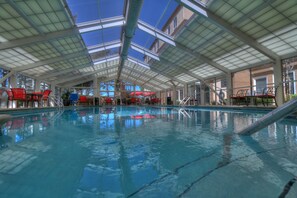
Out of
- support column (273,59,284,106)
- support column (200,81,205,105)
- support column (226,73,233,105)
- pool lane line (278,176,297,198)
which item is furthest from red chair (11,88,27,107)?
support column (200,81,205,105)

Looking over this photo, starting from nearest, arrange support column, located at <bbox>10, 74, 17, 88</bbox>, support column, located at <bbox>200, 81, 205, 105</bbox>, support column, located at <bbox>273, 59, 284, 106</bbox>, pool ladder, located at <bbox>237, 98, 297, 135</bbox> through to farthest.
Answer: pool ladder, located at <bbox>237, 98, 297, 135</bbox> < support column, located at <bbox>273, 59, 284, 106</bbox> < support column, located at <bbox>10, 74, 17, 88</bbox> < support column, located at <bbox>200, 81, 205, 105</bbox>

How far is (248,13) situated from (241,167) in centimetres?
700

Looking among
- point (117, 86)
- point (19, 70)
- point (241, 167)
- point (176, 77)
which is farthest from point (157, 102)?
point (241, 167)

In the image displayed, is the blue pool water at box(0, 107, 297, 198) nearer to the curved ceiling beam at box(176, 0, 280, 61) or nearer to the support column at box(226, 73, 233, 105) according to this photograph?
the curved ceiling beam at box(176, 0, 280, 61)

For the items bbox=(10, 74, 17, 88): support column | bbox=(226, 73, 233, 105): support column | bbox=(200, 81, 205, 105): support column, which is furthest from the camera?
bbox=(200, 81, 205, 105): support column

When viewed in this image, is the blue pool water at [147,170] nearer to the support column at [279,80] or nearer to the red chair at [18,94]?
the red chair at [18,94]

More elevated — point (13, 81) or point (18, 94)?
point (13, 81)

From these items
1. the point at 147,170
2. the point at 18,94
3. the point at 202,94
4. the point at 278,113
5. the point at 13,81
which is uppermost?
the point at 13,81

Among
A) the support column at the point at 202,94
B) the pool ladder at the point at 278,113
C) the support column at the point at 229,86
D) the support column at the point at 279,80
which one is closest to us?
the pool ladder at the point at 278,113

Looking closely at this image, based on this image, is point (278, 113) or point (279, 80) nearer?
point (278, 113)

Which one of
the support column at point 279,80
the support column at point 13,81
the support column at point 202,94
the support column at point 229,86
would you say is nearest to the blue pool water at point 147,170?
the support column at point 279,80

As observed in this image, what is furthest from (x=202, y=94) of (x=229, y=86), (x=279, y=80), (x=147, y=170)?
(x=147, y=170)

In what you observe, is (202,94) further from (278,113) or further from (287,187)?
(287,187)

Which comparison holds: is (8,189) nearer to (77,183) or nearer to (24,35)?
(77,183)
